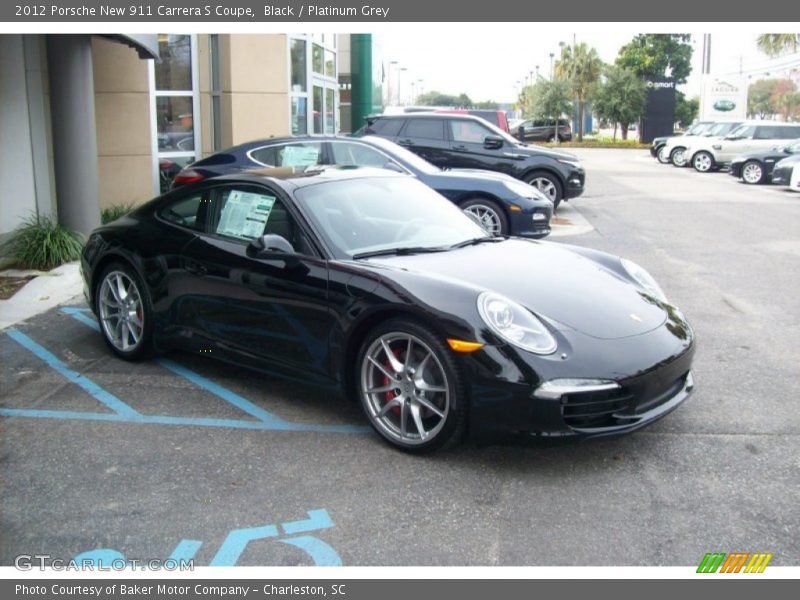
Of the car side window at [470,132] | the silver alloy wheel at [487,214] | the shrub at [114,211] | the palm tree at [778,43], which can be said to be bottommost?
the shrub at [114,211]

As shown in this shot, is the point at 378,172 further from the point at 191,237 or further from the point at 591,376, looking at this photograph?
the point at 591,376

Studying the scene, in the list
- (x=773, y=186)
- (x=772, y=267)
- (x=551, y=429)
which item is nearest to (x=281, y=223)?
(x=551, y=429)

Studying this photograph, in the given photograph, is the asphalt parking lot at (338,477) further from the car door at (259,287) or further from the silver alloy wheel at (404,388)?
the car door at (259,287)

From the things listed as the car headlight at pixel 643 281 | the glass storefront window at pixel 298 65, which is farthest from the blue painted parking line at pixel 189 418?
the glass storefront window at pixel 298 65

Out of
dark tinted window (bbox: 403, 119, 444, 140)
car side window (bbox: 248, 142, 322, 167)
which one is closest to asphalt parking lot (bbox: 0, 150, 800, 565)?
car side window (bbox: 248, 142, 322, 167)

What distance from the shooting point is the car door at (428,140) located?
14.6m

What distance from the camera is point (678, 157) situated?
3058 centimetres

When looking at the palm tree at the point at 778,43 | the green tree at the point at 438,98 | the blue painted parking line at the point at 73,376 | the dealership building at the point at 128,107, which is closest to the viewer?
the blue painted parking line at the point at 73,376

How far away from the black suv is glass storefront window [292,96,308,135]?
2.29 metres

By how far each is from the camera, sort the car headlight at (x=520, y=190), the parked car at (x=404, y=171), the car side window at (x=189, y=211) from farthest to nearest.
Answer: the car headlight at (x=520, y=190) < the parked car at (x=404, y=171) < the car side window at (x=189, y=211)

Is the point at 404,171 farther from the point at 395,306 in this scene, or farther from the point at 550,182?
the point at 395,306

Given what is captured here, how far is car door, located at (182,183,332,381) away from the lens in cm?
467

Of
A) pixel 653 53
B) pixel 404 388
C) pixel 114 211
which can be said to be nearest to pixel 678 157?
pixel 114 211

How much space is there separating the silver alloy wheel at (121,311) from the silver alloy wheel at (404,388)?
6.90 ft
